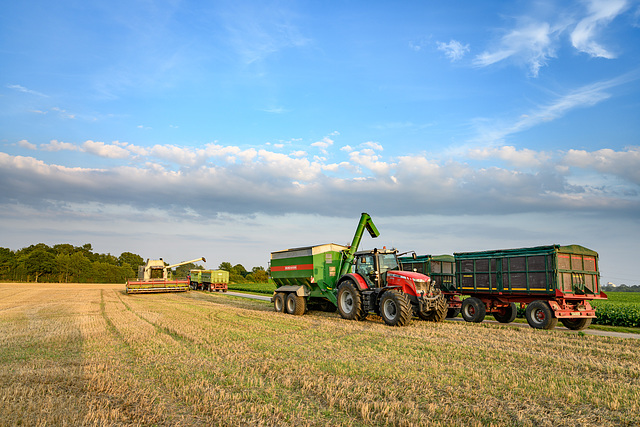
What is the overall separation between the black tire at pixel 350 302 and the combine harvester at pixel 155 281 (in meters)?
25.0

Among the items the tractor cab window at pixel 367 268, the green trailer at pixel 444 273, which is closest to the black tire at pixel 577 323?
the green trailer at pixel 444 273

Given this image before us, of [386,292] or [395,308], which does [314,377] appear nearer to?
[395,308]

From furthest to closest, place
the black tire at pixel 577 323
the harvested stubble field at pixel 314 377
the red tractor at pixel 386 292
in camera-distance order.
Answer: the black tire at pixel 577 323, the red tractor at pixel 386 292, the harvested stubble field at pixel 314 377

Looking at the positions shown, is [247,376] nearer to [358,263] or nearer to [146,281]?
[358,263]

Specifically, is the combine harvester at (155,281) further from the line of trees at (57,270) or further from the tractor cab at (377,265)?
the line of trees at (57,270)

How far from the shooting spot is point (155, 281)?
36500 millimetres

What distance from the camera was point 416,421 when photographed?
510 cm

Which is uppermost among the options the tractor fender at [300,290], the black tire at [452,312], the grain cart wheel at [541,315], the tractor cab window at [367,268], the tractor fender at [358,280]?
the tractor cab window at [367,268]

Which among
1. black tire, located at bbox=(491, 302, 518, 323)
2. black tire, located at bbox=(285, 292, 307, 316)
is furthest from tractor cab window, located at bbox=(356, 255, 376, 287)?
black tire, located at bbox=(491, 302, 518, 323)

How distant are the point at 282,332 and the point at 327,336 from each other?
1.54 metres

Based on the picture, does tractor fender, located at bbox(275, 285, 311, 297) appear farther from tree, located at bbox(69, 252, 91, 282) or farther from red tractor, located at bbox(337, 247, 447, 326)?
tree, located at bbox(69, 252, 91, 282)

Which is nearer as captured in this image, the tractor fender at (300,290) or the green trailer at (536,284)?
the green trailer at (536,284)

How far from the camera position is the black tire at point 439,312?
48.8 feet

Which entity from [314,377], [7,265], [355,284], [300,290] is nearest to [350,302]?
[355,284]
